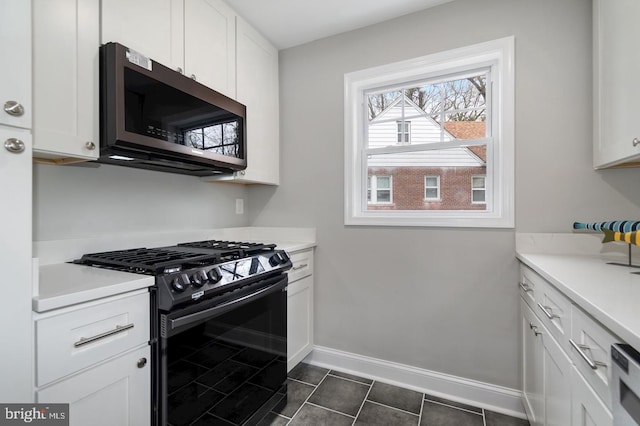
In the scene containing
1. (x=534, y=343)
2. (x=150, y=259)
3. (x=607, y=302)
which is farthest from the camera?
(x=534, y=343)

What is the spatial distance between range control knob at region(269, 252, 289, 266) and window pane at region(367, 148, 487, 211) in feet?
2.77

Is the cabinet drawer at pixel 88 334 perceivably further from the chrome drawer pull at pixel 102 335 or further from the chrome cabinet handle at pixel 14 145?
the chrome cabinet handle at pixel 14 145

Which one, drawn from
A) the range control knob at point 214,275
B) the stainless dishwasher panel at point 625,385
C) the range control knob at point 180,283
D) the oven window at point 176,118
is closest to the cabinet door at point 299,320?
the range control knob at point 214,275

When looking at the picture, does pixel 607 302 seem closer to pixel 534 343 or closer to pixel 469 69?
pixel 534 343

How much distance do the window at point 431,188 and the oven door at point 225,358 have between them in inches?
46.5

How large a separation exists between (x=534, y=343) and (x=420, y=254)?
0.77 meters

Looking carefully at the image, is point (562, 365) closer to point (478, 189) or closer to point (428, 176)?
point (478, 189)

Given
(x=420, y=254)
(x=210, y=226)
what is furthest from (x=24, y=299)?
(x=420, y=254)

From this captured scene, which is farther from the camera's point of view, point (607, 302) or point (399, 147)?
point (399, 147)

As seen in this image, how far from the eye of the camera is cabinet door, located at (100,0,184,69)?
50.1 inches

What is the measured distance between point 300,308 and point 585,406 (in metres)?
1.58

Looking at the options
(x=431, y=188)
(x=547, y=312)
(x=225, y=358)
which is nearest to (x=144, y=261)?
(x=225, y=358)

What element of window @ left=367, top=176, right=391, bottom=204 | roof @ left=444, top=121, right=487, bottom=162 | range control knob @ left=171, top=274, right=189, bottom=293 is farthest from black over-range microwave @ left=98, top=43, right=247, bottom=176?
roof @ left=444, top=121, right=487, bottom=162

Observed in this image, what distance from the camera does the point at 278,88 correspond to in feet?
8.11
